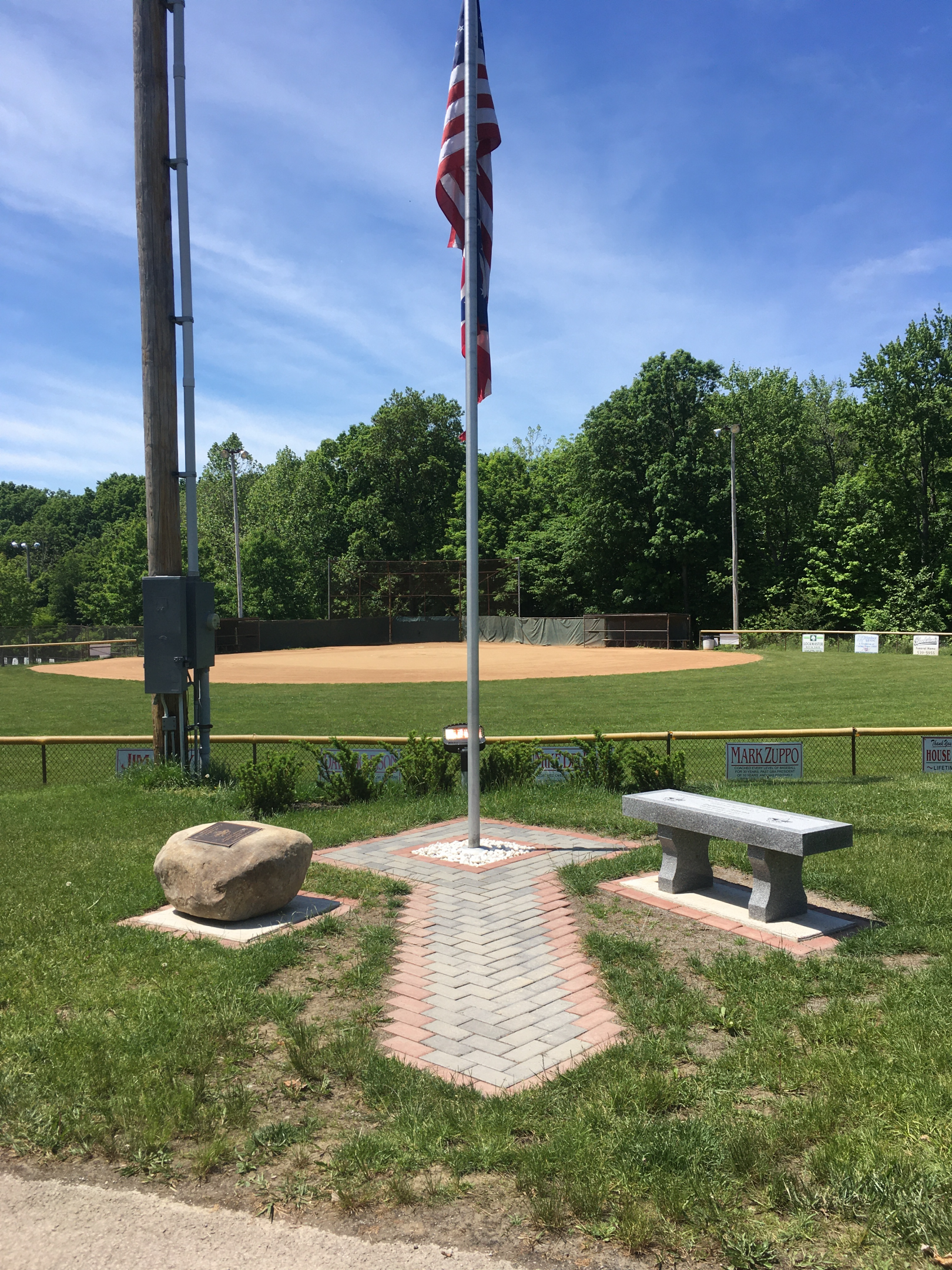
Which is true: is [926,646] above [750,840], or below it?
below

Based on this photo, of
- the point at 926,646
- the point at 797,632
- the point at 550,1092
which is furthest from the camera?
the point at 797,632

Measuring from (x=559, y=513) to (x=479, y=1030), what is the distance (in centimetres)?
6421

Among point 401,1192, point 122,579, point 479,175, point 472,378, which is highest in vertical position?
point 479,175

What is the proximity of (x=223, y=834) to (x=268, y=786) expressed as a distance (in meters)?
3.66

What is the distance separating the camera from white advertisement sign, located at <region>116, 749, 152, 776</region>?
11938 mm

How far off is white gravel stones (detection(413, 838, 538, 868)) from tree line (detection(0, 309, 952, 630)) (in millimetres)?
45268

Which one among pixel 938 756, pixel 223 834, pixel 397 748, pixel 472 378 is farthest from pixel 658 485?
pixel 223 834

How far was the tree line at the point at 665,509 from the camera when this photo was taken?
5122 cm

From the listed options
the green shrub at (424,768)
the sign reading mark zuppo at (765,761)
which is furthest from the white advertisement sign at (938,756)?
the green shrub at (424,768)

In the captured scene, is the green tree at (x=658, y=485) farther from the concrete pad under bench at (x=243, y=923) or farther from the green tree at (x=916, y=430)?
the concrete pad under bench at (x=243, y=923)

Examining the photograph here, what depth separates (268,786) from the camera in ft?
32.8

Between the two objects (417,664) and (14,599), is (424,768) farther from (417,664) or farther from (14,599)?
(14,599)

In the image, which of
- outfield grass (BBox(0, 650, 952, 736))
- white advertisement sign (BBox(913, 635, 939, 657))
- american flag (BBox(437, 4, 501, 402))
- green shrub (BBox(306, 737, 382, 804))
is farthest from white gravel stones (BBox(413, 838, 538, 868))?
white advertisement sign (BBox(913, 635, 939, 657))

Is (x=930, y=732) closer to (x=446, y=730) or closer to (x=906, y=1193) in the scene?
(x=446, y=730)
